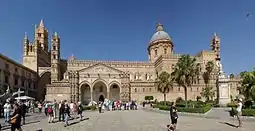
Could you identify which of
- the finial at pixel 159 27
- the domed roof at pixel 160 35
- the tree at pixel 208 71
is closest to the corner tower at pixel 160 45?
the domed roof at pixel 160 35

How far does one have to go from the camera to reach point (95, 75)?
75125 mm

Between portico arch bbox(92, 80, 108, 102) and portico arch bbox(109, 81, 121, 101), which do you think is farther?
portico arch bbox(109, 81, 121, 101)

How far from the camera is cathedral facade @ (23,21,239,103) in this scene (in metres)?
73.8

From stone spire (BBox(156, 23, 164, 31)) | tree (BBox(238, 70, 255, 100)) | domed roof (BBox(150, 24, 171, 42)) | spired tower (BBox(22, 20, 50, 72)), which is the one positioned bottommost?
tree (BBox(238, 70, 255, 100))

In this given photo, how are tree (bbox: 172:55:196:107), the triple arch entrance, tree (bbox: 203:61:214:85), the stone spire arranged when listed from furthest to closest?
the stone spire < tree (bbox: 203:61:214:85) < the triple arch entrance < tree (bbox: 172:55:196:107)

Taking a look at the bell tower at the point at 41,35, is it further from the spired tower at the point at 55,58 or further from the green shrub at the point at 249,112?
the green shrub at the point at 249,112

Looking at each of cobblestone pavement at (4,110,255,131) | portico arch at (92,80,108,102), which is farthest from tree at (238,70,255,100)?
portico arch at (92,80,108,102)

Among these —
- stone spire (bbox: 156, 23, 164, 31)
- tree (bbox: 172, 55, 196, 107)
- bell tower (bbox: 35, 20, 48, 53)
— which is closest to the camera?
tree (bbox: 172, 55, 196, 107)

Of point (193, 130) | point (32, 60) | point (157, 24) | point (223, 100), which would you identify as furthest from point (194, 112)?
point (157, 24)

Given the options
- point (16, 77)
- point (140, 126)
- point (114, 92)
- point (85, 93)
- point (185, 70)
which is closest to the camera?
point (140, 126)

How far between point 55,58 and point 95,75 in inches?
525

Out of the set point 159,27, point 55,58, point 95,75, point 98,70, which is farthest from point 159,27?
point 55,58

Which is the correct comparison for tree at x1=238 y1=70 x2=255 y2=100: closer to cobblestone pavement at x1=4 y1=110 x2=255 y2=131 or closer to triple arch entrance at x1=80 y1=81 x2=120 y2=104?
cobblestone pavement at x1=4 y1=110 x2=255 y2=131

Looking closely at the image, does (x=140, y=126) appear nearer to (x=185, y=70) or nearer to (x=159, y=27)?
(x=185, y=70)
